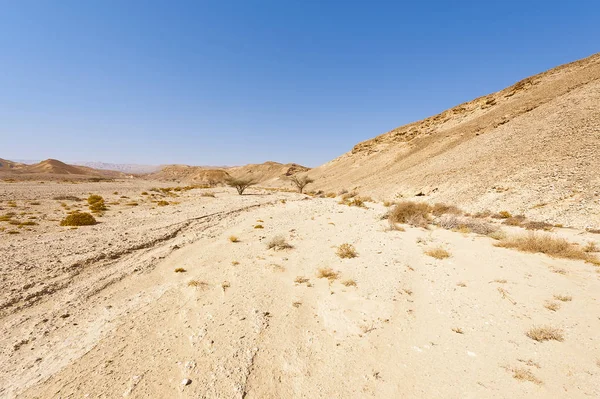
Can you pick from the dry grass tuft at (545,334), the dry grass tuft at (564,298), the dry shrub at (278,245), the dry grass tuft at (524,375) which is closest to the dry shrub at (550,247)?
the dry grass tuft at (564,298)

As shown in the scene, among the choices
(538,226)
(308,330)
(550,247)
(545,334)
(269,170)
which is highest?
(269,170)

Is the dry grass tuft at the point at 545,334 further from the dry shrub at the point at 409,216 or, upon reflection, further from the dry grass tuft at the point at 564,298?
the dry shrub at the point at 409,216

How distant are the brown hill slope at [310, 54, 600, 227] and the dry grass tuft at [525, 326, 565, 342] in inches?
456

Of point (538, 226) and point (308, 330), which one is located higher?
point (538, 226)

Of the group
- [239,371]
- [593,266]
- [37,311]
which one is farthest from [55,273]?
[593,266]

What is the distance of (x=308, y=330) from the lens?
4.99 metres

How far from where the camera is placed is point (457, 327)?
192 inches

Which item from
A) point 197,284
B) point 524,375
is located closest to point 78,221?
point 197,284

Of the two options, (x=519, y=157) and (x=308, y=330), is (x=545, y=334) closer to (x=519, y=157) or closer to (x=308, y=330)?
(x=308, y=330)

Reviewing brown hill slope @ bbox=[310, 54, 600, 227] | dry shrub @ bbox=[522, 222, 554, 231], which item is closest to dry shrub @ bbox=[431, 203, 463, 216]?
brown hill slope @ bbox=[310, 54, 600, 227]

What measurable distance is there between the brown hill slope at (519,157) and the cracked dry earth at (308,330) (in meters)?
10.2

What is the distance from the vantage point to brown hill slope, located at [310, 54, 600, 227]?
50.0ft

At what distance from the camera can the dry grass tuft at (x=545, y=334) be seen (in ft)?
14.1

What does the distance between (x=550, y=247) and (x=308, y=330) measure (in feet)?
30.3
